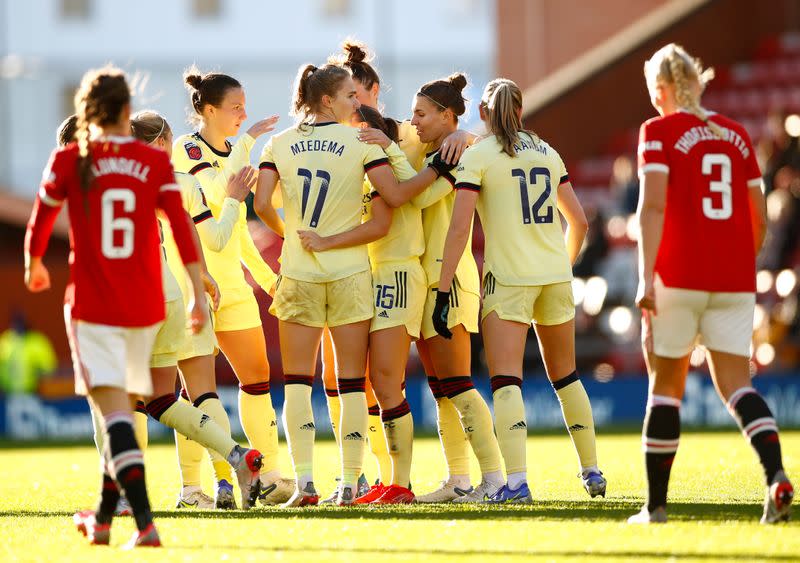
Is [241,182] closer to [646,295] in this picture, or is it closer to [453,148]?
[453,148]

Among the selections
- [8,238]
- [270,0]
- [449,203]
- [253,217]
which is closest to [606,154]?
[253,217]

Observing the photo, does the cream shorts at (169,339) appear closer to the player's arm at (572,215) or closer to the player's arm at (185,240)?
the player's arm at (185,240)

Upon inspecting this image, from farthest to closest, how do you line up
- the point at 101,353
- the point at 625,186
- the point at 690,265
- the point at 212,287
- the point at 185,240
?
the point at 625,186
the point at 212,287
the point at 690,265
the point at 185,240
the point at 101,353

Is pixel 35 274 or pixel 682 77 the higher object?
pixel 682 77

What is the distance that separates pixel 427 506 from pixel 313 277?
1.30 m

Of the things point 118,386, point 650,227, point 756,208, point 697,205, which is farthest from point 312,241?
point 756,208

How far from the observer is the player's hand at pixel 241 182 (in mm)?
7785

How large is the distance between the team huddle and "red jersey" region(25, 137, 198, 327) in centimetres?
54

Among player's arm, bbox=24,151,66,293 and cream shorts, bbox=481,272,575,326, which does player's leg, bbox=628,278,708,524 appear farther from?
player's arm, bbox=24,151,66,293

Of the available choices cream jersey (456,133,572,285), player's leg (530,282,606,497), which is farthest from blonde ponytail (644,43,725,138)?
player's leg (530,282,606,497)

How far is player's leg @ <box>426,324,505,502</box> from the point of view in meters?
7.88

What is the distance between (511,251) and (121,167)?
2.33 metres

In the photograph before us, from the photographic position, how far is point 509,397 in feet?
25.1

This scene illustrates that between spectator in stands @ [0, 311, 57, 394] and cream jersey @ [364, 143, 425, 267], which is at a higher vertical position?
cream jersey @ [364, 143, 425, 267]
